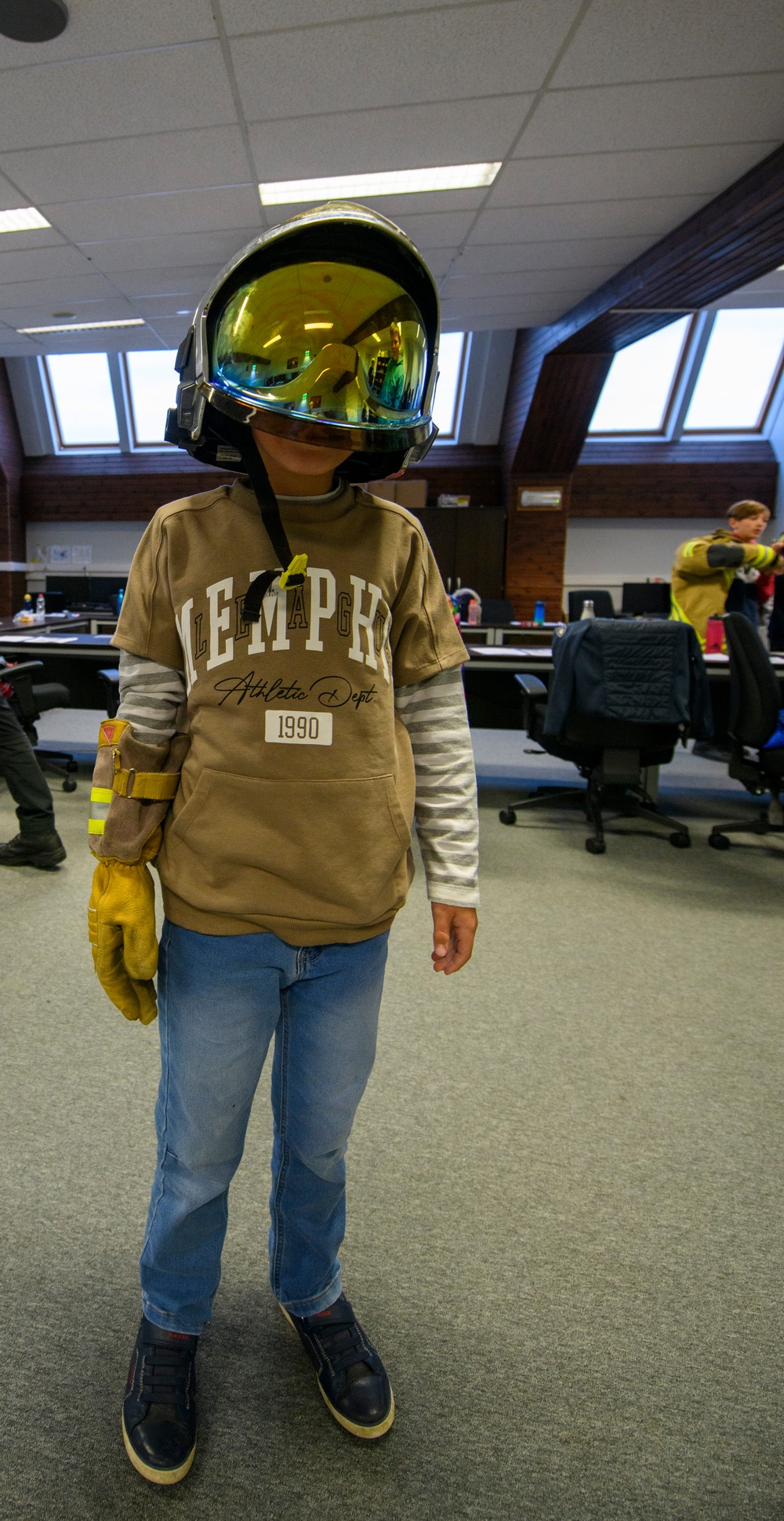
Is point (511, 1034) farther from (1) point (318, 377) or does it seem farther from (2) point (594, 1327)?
(1) point (318, 377)

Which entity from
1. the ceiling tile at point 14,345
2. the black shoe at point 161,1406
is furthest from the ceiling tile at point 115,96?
the ceiling tile at point 14,345

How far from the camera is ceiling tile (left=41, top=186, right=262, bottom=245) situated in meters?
4.21

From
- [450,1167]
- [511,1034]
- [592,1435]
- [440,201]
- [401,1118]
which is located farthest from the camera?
[440,201]

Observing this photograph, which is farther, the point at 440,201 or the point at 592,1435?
→ the point at 440,201

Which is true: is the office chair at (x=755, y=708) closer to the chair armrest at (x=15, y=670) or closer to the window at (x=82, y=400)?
the chair armrest at (x=15, y=670)

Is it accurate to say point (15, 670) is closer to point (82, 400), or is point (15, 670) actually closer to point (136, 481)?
point (136, 481)

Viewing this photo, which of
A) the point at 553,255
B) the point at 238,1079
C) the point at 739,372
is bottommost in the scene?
the point at 238,1079

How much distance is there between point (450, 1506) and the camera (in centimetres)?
92

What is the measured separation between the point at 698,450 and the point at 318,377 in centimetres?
1010

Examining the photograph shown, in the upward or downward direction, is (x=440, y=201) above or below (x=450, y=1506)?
above

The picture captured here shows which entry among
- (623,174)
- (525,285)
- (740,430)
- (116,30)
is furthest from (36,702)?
(740,430)

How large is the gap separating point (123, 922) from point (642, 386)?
10.0 meters

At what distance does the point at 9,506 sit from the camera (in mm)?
10008

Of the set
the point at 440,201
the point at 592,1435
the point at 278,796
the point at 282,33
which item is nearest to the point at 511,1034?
the point at 592,1435
